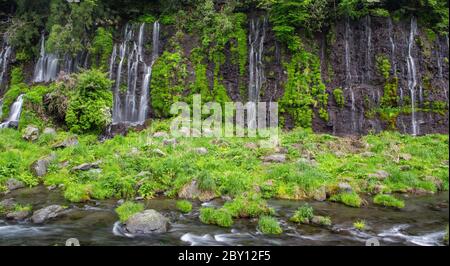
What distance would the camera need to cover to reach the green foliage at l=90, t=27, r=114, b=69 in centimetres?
2600

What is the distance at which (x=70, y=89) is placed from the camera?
21.7 metres

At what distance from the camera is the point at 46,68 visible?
26.8 metres

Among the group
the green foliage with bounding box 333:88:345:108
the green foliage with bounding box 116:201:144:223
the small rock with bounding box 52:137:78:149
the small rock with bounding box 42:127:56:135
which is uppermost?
the green foliage with bounding box 333:88:345:108

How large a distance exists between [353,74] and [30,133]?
62.7 feet

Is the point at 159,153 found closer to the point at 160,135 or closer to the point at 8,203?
the point at 160,135

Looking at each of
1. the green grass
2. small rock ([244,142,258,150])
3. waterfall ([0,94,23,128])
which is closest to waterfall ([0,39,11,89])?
waterfall ([0,94,23,128])

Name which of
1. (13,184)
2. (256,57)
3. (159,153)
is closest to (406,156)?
(159,153)

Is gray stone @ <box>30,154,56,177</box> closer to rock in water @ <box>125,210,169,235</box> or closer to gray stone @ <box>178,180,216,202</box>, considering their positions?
gray stone @ <box>178,180,216,202</box>

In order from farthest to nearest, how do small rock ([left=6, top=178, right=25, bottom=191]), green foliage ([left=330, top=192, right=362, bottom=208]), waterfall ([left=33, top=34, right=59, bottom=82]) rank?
waterfall ([left=33, top=34, right=59, bottom=82]), small rock ([left=6, top=178, right=25, bottom=191]), green foliage ([left=330, top=192, right=362, bottom=208])

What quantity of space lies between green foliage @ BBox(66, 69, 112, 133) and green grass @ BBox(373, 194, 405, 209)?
1480 cm

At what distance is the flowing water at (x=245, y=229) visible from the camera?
8.95 meters
